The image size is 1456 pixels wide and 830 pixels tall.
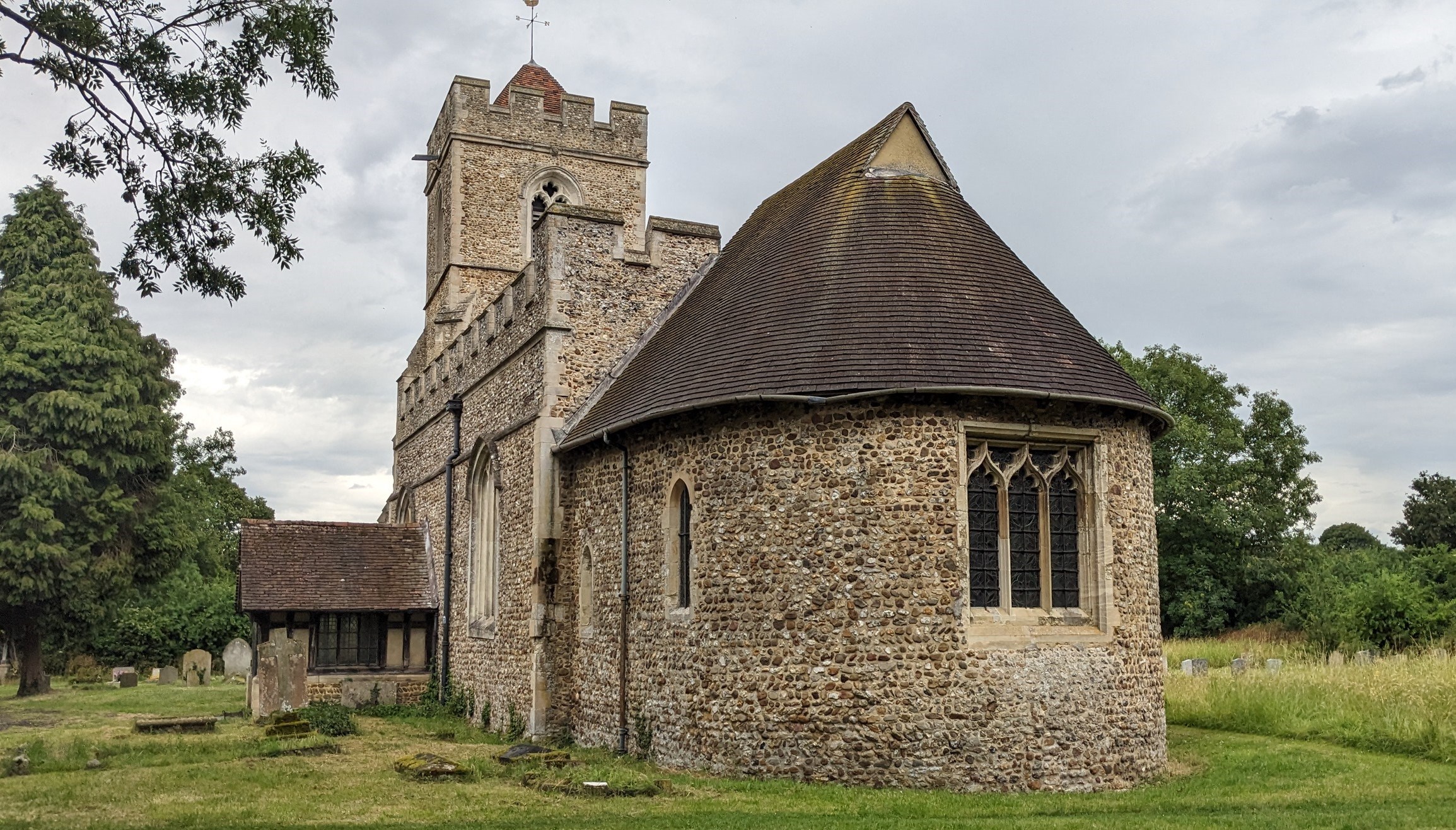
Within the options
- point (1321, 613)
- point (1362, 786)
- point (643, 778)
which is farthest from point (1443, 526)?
point (643, 778)

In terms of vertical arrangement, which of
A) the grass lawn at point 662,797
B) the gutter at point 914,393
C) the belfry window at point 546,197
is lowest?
the grass lawn at point 662,797

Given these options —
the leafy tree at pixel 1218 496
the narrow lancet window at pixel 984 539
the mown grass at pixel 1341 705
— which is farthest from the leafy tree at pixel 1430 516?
the narrow lancet window at pixel 984 539

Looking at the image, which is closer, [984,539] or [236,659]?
[984,539]

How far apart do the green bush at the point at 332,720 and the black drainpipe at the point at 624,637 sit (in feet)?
15.1

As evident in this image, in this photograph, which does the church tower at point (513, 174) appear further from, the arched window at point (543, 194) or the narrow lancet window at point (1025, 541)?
the narrow lancet window at point (1025, 541)

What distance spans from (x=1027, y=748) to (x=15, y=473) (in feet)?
75.3

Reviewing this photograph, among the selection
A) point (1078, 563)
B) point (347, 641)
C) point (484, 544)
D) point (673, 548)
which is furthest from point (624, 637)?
point (347, 641)

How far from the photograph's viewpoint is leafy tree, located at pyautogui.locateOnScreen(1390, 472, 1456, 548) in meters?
47.1

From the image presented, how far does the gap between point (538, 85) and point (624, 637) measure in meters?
19.0

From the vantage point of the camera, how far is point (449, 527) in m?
21.6

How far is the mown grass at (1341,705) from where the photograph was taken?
13.5 meters

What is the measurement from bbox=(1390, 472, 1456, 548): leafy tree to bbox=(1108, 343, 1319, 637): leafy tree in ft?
33.2

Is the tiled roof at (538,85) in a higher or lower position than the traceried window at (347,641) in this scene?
higher

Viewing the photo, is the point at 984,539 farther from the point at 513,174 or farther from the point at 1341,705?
the point at 513,174
